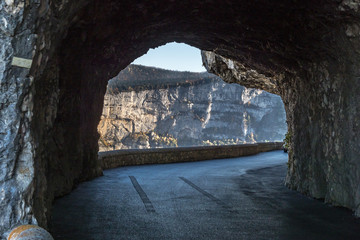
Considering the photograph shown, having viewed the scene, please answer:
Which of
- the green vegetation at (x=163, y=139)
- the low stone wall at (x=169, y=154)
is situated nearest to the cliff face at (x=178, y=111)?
the green vegetation at (x=163, y=139)

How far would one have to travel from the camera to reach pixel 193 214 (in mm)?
6160

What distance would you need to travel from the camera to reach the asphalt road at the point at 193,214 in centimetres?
499

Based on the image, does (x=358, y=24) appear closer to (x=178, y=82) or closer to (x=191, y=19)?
(x=191, y=19)

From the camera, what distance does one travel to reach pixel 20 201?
3340 millimetres

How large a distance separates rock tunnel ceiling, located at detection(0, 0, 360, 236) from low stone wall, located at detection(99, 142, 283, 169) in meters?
3.09

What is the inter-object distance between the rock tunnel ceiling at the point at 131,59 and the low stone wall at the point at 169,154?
3.09 metres

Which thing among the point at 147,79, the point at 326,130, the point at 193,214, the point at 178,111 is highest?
the point at 147,79

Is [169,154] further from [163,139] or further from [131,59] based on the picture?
[163,139]

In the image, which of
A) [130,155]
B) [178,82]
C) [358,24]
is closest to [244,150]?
[130,155]

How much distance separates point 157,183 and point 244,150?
46.5ft

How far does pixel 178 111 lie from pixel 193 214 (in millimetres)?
49187

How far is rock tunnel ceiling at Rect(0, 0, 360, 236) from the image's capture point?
134 inches

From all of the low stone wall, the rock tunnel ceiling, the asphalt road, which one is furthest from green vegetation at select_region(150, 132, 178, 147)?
the asphalt road

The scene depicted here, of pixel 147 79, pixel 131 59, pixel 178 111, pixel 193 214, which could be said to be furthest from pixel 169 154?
pixel 178 111
